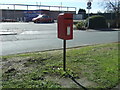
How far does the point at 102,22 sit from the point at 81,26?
3.87 meters

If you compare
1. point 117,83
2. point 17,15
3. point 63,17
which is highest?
point 17,15

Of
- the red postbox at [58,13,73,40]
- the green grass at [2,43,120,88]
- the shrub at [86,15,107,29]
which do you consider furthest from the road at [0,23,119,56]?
the shrub at [86,15,107,29]

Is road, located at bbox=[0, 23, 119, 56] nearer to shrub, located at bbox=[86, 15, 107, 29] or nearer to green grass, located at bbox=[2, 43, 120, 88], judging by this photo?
green grass, located at bbox=[2, 43, 120, 88]

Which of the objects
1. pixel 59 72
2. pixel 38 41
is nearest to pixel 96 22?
pixel 38 41

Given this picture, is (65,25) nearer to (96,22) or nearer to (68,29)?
(68,29)

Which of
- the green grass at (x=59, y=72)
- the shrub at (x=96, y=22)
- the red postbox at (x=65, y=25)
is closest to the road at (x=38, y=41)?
the green grass at (x=59, y=72)

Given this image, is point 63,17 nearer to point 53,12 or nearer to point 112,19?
point 112,19

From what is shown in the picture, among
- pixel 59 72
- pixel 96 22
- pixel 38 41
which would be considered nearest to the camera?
pixel 59 72

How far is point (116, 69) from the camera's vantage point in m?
4.78

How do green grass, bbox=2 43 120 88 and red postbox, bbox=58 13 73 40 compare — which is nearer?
green grass, bbox=2 43 120 88

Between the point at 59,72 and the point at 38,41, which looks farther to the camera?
the point at 38,41

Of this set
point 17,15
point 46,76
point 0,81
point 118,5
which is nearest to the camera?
point 0,81

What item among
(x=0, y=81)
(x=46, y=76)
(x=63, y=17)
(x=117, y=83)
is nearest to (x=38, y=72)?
(x=46, y=76)

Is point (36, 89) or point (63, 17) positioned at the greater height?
point (63, 17)
